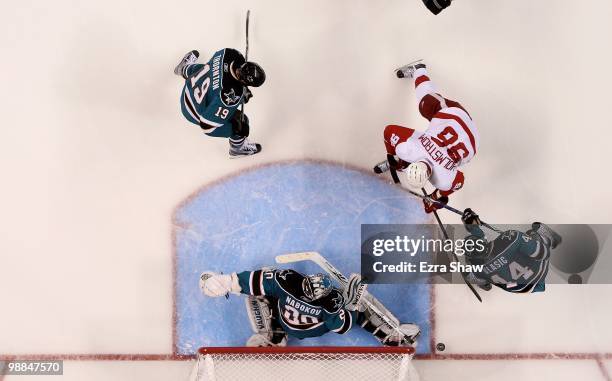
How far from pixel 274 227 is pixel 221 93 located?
955 mm

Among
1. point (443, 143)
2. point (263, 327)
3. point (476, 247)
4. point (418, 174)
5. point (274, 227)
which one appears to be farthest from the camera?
point (274, 227)

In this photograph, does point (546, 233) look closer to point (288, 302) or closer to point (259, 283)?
point (288, 302)

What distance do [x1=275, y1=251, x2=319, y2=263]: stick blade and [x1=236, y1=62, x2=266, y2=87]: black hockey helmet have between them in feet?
3.64

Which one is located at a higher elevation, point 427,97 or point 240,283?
point 427,97

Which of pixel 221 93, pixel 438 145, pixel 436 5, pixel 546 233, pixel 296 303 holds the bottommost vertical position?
pixel 296 303

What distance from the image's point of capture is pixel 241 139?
3912 mm

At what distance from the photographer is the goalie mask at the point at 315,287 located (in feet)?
11.9

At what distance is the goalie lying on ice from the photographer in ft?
12.2

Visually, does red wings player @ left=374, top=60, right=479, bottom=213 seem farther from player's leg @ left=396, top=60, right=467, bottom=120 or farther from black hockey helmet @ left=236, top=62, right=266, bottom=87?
black hockey helmet @ left=236, top=62, right=266, bottom=87

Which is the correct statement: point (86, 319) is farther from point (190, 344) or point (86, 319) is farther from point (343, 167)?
point (343, 167)

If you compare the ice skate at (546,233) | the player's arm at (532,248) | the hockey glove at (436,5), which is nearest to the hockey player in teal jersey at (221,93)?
the hockey glove at (436,5)

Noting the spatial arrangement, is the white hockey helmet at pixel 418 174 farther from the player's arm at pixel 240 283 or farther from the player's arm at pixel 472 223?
the player's arm at pixel 240 283

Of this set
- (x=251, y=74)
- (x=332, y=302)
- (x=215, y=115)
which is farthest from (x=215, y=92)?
(x=332, y=302)

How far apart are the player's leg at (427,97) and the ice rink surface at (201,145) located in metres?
0.27
